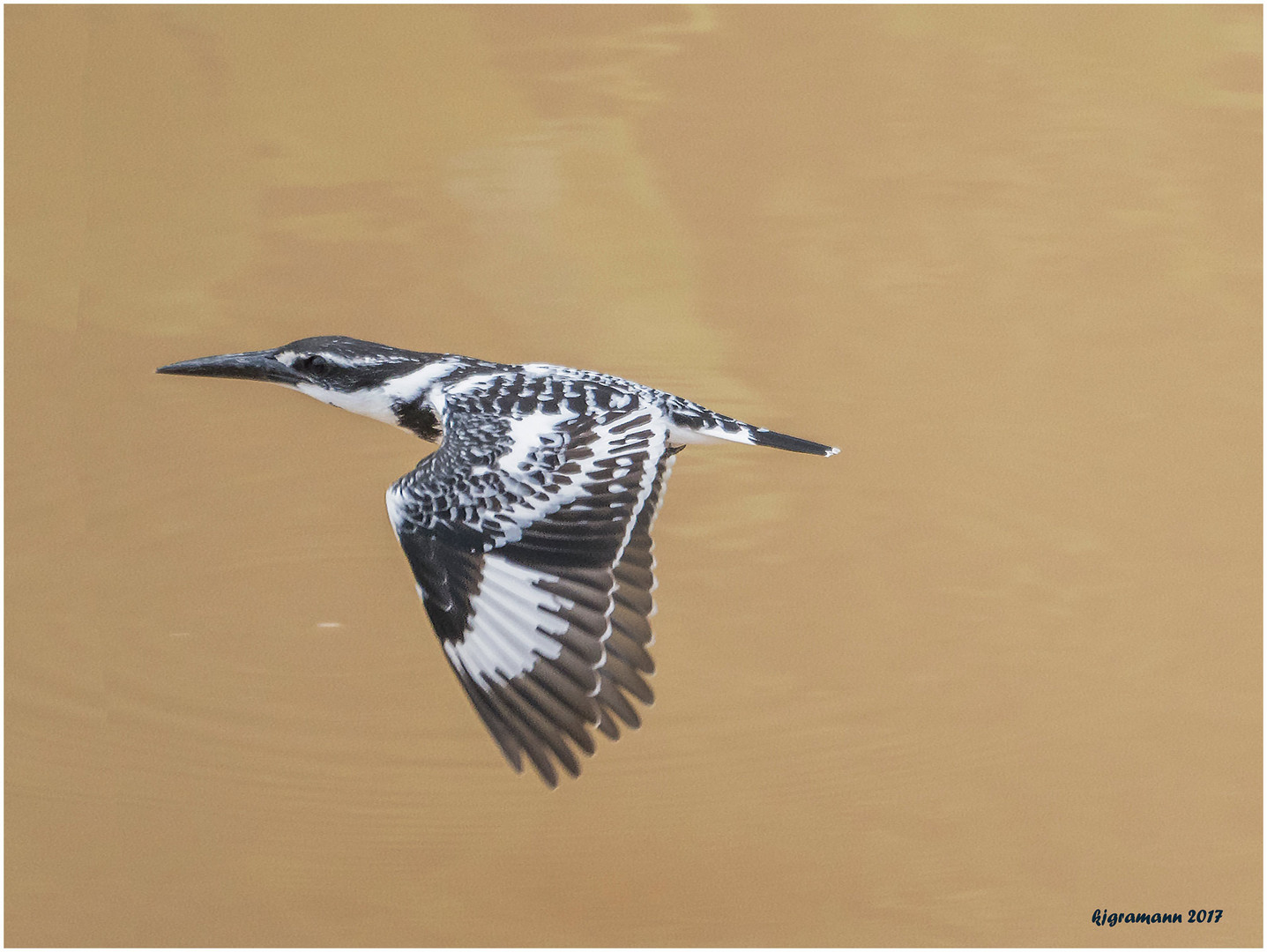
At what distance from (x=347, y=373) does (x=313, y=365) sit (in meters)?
0.03

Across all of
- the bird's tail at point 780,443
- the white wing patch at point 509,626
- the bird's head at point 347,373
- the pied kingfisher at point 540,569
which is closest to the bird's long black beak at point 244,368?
the bird's head at point 347,373

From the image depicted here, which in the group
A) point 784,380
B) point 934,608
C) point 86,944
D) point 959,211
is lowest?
point 86,944

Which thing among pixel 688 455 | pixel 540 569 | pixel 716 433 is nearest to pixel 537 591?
pixel 540 569

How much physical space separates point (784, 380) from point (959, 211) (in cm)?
25

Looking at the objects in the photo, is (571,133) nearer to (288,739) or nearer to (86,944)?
(288,739)

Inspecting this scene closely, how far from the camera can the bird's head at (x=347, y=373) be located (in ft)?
3.26

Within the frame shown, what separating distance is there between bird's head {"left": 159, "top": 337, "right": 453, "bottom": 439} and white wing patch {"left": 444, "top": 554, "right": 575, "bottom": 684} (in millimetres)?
190

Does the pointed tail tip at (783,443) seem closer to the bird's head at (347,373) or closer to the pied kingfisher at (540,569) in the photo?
the pied kingfisher at (540,569)

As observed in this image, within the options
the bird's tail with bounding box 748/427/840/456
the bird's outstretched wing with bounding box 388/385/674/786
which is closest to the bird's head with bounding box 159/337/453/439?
the bird's outstretched wing with bounding box 388/385/674/786

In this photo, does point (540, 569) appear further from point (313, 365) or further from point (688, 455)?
point (688, 455)

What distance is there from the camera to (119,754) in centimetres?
124

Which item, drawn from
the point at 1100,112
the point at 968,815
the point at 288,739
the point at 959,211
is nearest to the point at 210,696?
the point at 288,739

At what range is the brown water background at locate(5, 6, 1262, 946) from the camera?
1213 mm

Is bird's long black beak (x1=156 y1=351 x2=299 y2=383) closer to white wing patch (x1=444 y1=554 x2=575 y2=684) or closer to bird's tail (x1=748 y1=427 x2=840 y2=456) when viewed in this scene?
white wing patch (x1=444 y1=554 x2=575 y2=684)
